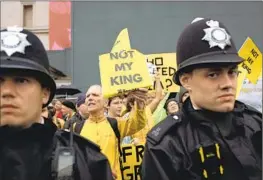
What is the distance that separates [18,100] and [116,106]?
9.52 ft

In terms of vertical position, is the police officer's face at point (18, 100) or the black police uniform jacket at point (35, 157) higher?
the police officer's face at point (18, 100)

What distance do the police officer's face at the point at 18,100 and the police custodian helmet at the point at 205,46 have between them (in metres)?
0.75

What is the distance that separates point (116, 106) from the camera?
16.9 ft

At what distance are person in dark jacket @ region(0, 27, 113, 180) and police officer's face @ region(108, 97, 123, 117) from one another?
8.72 ft

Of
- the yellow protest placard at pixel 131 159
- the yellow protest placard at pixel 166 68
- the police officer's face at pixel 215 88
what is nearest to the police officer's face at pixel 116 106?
the yellow protest placard at pixel 131 159

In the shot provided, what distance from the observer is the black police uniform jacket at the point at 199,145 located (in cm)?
245

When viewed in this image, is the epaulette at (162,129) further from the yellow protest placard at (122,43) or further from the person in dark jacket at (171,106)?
the person in dark jacket at (171,106)

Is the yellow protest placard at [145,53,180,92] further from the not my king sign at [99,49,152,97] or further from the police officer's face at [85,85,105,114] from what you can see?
the not my king sign at [99,49,152,97]

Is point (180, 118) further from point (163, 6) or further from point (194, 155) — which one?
point (163, 6)

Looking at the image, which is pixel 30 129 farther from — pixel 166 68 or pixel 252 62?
pixel 166 68

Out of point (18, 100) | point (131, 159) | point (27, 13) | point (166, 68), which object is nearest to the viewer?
point (18, 100)

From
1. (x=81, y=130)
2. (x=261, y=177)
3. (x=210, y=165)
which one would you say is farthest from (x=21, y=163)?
(x=81, y=130)

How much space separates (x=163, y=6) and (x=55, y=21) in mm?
12160

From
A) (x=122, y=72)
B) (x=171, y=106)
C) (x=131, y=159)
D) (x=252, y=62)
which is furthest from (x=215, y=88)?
(x=171, y=106)
